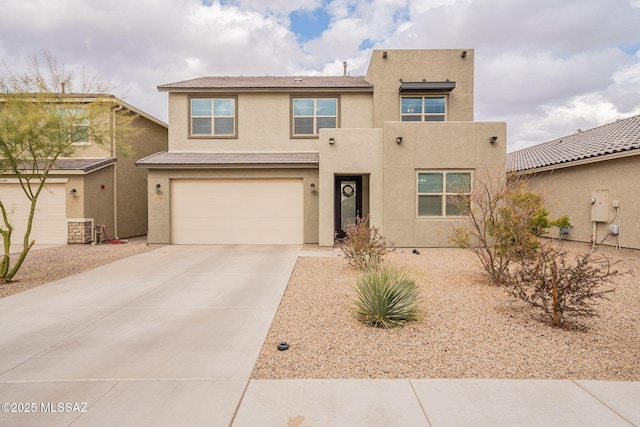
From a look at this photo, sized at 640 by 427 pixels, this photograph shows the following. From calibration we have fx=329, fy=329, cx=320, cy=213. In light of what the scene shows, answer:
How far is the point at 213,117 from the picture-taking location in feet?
49.0

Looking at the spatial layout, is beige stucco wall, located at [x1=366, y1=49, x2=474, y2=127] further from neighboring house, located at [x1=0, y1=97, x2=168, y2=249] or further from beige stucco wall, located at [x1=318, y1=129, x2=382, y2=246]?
neighboring house, located at [x1=0, y1=97, x2=168, y2=249]

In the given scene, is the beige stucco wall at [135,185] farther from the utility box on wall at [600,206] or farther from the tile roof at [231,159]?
the utility box on wall at [600,206]

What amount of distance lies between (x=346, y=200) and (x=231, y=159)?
5.25 m

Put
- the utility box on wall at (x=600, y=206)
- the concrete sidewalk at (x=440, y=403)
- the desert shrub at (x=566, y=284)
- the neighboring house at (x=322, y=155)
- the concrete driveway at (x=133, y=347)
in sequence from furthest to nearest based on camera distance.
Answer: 1. the utility box on wall at (x=600, y=206)
2. the neighboring house at (x=322, y=155)
3. the desert shrub at (x=566, y=284)
4. the concrete driveway at (x=133, y=347)
5. the concrete sidewalk at (x=440, y=403)

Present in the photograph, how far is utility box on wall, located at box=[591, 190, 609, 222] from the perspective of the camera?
12.4 meters

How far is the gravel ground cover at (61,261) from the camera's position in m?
7.75

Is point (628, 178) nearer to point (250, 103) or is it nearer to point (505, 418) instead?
point (505, 418)

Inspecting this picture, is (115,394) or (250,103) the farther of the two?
(250,103)

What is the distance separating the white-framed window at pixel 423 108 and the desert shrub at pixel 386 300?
37.6ft

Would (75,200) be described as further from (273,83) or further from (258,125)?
(273,83)

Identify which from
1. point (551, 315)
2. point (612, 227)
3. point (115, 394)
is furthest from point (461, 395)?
point (612, 227)

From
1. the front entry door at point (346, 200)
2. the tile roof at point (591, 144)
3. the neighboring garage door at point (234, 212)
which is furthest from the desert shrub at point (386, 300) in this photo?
the tile roof at point (591, 144)

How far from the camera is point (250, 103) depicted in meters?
14.8

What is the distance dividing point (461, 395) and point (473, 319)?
87.6 inches
